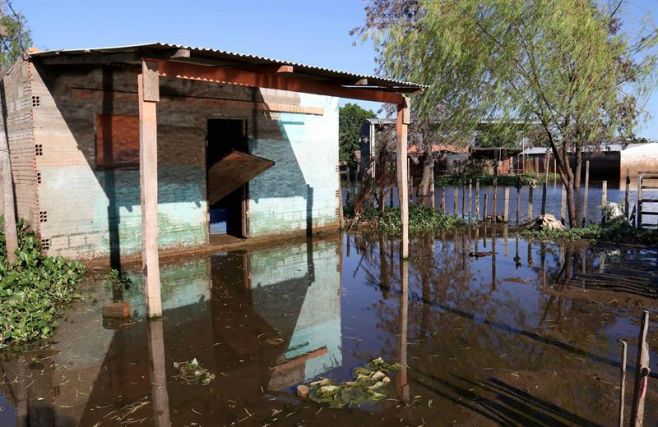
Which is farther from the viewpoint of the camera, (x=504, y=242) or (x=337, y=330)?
(x=504, y=242)

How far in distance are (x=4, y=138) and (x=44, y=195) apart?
1.22 meters

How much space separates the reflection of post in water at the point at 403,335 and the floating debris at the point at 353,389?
0.14 metres

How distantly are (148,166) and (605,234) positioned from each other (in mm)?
12092

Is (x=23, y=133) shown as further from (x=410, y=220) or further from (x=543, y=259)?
(x=543, y=259)

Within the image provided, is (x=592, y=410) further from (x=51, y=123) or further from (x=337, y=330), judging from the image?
(x=51, y=123)

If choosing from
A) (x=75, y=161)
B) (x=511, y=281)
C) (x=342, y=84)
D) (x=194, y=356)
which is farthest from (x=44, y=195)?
(x=511, y=281)

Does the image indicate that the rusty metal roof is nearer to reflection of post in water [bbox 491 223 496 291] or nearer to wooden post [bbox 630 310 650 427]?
reflection of post in water [bbox 491 223 496 291]

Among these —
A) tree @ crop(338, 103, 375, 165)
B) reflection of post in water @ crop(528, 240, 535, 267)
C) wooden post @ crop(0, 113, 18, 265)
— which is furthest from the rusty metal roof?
tree @ crop(338, 103, 375, 165)

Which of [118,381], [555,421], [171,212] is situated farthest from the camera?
[171,212]

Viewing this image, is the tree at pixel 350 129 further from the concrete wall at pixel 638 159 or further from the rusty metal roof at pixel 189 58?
the rusty metal roof at pixel 189 58

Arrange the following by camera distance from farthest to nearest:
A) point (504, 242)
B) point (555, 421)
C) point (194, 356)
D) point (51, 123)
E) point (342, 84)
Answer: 1. point (504, 242)
2. point (342, 84)
3. point (51, 123)
4. point (194, 356)
5. point (555, 421)

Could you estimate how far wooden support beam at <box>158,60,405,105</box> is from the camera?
7695 mm

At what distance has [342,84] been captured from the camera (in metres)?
10.6

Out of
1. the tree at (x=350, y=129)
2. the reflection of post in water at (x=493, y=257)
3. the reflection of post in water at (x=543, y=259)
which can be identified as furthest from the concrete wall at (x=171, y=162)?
the tree at (x=350, y=129)
